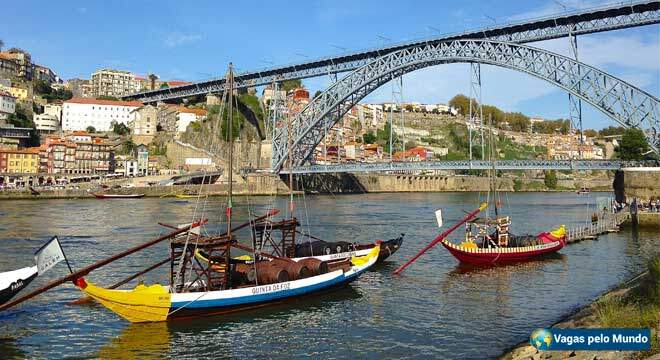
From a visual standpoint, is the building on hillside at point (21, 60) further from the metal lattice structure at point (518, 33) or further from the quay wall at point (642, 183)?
the quay wall at point (642, 183)

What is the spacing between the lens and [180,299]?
1411 cm

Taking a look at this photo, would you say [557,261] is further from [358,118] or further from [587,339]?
[358,118]

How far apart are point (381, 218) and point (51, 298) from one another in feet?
101

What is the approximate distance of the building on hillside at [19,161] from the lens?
76.0m

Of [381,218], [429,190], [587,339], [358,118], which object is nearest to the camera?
[587,339]

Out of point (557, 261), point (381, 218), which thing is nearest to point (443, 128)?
point (381, 218)

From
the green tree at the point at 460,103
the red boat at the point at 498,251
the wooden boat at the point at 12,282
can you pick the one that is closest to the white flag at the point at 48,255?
the wooden boat at the point at 12,282

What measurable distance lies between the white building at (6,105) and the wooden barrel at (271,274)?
89.2m

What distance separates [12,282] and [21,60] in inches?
4731

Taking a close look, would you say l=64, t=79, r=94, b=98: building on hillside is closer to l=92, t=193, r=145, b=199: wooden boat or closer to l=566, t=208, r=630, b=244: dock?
l=92, t=193, r=145, b=199: wooden boat

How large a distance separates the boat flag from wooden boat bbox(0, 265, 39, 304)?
2.14 metres

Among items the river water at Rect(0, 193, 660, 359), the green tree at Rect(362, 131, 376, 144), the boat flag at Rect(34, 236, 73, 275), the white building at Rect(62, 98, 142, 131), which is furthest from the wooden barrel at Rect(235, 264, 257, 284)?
the green tree at Rect(362, 131, 376, 144)

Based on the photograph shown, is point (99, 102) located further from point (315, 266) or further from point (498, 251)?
point (315, 266)

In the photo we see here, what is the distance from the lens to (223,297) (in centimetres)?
1470
